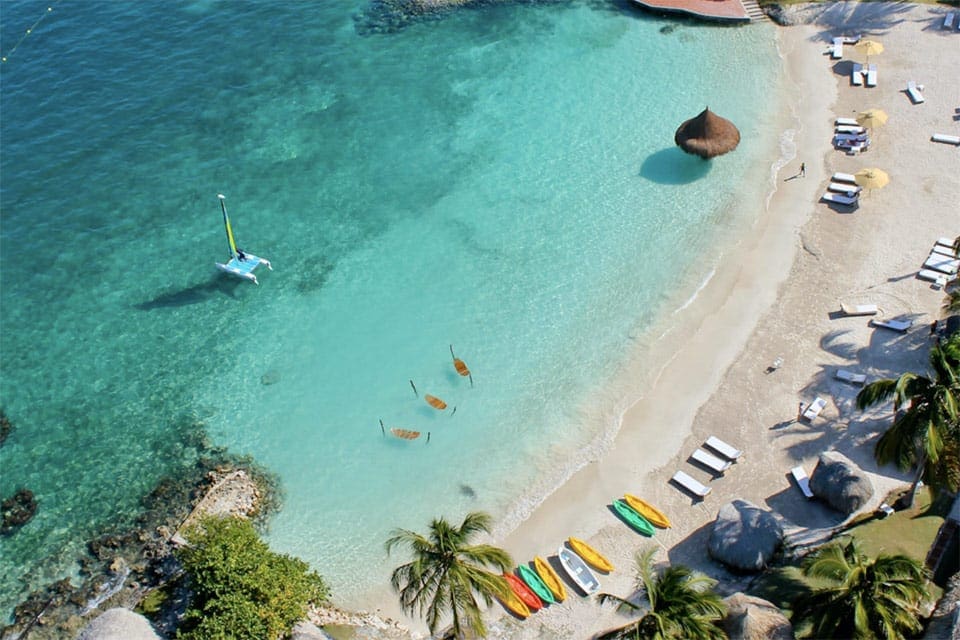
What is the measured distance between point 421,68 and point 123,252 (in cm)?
2610

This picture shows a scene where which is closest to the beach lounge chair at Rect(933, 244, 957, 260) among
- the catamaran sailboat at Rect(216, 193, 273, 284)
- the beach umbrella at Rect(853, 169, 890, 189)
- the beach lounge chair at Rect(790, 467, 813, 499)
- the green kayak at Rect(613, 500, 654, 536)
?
the beach umbrella at Rect(853, 169, 890, 189)

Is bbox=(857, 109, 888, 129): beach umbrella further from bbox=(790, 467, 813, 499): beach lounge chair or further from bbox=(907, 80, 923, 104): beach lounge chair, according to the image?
bbox=(790, 467, 813, 499): beach lounge chair

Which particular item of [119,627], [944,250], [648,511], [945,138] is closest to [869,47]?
[945,138]

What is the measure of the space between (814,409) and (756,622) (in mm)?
13264

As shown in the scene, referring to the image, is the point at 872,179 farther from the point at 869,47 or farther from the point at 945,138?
the point at 869,47

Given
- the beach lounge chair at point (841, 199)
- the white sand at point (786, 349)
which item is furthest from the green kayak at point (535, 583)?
the beach lounge chair at point (841, 199)

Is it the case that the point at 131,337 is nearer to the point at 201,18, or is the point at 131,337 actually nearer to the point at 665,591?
the point at 665,591

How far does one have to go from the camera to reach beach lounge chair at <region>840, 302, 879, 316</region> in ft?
132

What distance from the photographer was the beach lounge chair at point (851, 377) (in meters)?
37.2

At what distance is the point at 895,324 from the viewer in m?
39.2

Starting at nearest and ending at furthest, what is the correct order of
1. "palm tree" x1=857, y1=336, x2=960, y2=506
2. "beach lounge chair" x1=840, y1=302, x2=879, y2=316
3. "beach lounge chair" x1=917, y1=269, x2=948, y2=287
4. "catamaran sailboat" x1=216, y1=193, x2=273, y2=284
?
"palm tree" x1=857, y1=336, x2=960, y2=506 < "beach lounge chair" x1=840, y1=302, x2=879, y2=316 < "beach lounge chair" x1=917, y1=269, x2=948, y2=287 < "catamaran sailboat" x1=216, y1=193, x2=273, y2=284

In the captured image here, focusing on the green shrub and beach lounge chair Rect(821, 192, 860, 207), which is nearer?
the green shrub

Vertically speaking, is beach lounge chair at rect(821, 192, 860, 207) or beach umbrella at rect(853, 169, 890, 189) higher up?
beach umbrella at rect(853, 169, 890, 189)

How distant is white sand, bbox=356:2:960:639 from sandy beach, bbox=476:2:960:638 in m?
0.07
